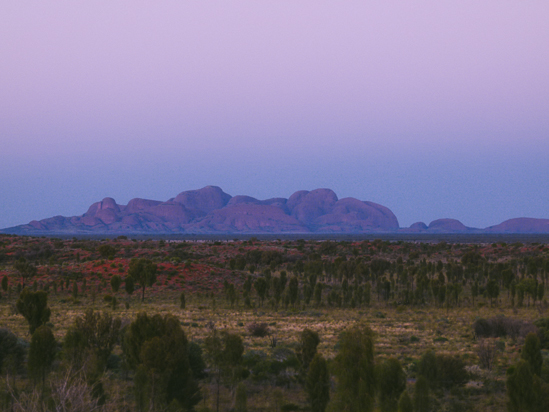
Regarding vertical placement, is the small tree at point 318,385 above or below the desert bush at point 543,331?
above

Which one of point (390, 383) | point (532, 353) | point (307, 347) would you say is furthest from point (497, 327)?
point (390, 383)

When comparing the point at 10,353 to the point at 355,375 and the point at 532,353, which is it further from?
the point at 532,353

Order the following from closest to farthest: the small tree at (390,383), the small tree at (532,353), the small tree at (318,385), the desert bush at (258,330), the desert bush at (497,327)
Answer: the small tree at (390,383) → the small tree at (318,385) → the small tree at (532,353) → the desert bush at (497,327) → the desert bush at (258,330)

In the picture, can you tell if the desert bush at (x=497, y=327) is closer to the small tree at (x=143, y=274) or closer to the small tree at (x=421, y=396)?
the small tree at (x=421, y=396)

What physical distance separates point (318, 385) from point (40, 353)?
29.4 feet

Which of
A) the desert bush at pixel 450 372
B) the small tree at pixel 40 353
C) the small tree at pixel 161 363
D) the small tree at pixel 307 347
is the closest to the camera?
the small tree at pixel 161 363

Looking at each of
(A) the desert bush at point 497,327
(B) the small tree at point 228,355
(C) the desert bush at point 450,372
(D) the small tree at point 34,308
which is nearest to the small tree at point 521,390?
(C) the desert bush at point 450,372

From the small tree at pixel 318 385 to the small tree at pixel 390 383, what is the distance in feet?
5.58

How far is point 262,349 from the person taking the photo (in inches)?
959

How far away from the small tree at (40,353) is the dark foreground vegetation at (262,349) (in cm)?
4

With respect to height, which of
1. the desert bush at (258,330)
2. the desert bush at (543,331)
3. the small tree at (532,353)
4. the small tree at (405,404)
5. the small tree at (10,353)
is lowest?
the desert bush at (258,330)

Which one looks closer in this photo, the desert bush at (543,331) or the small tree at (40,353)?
the small tree at (40,353)

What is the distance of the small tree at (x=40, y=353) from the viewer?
15.7 meters

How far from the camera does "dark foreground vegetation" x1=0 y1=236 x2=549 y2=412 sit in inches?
545
